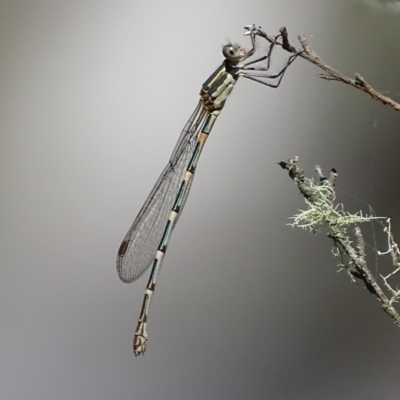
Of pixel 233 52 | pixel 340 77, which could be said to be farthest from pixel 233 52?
pixel 340 77

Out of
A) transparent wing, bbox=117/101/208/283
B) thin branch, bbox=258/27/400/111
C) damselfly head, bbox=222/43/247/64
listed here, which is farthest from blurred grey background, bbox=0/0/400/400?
thin branch, bbox=258/27/400/111

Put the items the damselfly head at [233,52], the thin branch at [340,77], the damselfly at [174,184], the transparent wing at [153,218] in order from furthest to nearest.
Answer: the transparent wing at [153,218]
the damselfly at [174,184]
the damselfly head at [233,52]
the thin branch at [340,77]

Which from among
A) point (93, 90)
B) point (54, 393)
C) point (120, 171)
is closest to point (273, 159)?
point (120, 171)

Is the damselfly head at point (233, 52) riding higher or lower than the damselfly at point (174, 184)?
higher

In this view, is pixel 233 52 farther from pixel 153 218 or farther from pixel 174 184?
pixel 153 218

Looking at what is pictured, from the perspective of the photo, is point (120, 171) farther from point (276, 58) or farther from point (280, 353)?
point (280, 353)

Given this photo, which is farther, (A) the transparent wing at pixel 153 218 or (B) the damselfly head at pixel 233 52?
(A) the transparent wing at pixel 153 218

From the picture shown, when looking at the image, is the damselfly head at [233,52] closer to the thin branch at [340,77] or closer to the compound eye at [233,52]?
the compound eye at [233,52]

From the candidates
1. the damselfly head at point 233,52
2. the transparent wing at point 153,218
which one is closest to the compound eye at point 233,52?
the damselfly head at point 233,52
